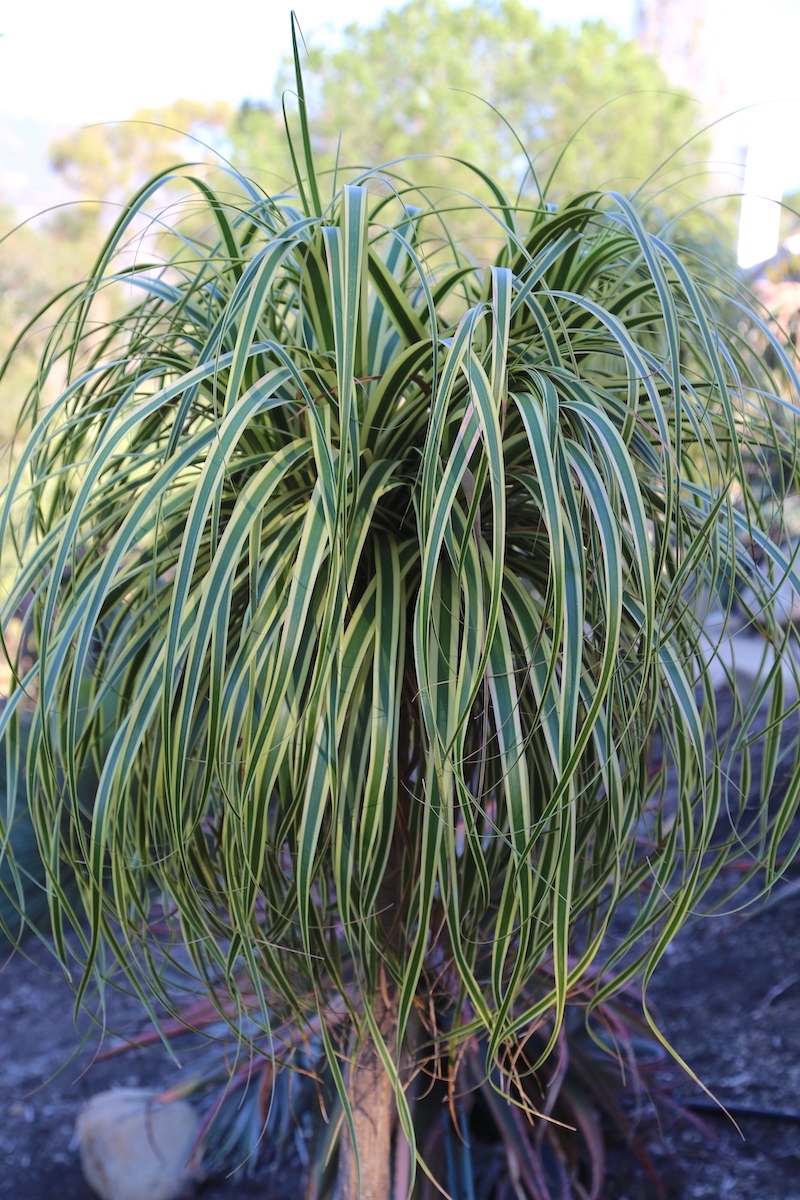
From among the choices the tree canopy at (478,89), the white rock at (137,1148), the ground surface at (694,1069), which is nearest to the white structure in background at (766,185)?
the ground surface at (694,1069)

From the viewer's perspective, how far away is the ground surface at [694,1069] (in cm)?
167

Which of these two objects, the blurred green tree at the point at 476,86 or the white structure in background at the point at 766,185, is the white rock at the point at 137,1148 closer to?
the white structure in background at the point at 766,185

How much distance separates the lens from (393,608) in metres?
0.94

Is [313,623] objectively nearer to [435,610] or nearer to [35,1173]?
[435,610]

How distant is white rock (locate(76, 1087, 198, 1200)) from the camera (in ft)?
5.90

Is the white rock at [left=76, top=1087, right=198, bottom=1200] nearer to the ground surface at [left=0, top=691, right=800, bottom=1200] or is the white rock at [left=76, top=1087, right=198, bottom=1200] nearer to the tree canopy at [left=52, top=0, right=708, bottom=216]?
the ground surface at [left=0, top=691, right=800, bottom=1200]

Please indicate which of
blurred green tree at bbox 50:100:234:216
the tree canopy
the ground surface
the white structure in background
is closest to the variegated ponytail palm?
the ground surface

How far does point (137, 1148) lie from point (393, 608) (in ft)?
4.77

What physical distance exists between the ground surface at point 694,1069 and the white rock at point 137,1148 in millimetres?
69

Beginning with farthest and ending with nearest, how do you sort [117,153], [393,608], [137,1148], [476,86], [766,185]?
[117,153] < [476,86] < [766,185] < [137,1148] < [393,608]

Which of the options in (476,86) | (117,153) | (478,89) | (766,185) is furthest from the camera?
(117,153)

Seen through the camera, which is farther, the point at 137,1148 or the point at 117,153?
the point at 117,153

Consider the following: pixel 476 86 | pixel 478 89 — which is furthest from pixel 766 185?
pixel 478 89

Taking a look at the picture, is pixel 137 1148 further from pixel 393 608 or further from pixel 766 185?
pixel 766 185
